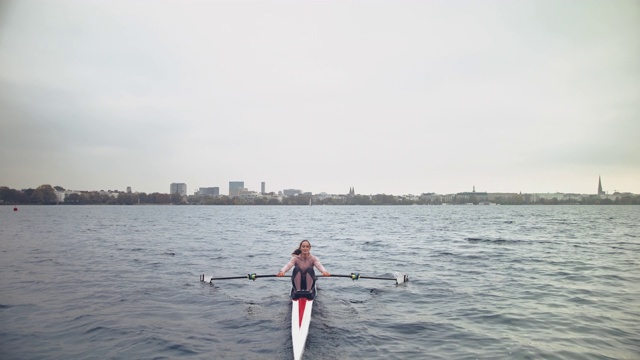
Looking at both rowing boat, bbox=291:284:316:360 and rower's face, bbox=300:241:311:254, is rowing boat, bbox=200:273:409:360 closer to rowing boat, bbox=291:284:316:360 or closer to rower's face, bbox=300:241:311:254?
rowing boat, bbox=291:284:316:360

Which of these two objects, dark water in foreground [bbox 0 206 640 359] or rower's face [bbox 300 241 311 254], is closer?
dark water in foreground [bbox 0 206 640 359]

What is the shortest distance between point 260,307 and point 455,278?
30.1 ft

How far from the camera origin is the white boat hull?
29.1ft

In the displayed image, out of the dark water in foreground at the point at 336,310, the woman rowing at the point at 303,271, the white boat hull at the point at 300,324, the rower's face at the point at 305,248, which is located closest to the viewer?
the white boat hull at the point at 300,324

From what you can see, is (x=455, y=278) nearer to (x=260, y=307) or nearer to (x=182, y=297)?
(x=260, y=307)

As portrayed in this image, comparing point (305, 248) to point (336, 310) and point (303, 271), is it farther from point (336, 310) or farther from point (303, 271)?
point (336, 310)

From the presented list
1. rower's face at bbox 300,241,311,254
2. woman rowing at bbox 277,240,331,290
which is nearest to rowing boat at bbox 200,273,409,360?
woman rowing at bbox 277,240,331,290

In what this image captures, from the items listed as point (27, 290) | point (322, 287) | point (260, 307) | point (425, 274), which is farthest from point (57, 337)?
point (425, 274)

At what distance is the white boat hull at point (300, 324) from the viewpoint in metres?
8.87

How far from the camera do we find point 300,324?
32.2 ft

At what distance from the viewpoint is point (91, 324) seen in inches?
426

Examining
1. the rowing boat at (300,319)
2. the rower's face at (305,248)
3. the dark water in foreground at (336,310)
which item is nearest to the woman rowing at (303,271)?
the rower's face at (305,248)

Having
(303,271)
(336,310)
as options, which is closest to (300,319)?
(303,271)

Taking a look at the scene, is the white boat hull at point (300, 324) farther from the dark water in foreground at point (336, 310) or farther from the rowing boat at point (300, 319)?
the dark water in foreground at point (336, 310)
